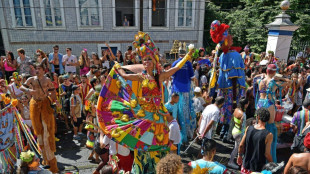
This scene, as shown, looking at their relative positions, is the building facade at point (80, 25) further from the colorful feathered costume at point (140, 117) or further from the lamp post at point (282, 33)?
the colorful feathered costume at point (140, 117)

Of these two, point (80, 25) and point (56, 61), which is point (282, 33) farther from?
point (80, 25)

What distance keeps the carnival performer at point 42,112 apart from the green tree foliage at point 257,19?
41.8ft

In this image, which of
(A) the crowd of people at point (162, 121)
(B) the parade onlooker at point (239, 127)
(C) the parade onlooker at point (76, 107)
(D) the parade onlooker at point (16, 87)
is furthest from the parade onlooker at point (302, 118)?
(D) the parade onlooker at point (16, 87)

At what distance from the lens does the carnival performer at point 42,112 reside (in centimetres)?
429

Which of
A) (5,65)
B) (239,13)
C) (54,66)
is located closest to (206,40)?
(239,13)

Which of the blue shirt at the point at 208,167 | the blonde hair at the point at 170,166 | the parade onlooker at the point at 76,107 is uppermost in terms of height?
the blonde hair at the point at 170,166

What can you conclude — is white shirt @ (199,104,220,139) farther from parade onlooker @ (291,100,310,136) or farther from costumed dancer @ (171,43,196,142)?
parade onlooker @ (291,100,310,136)

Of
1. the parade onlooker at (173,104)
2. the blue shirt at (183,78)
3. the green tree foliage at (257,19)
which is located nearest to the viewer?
the parade onlooker at (173,104)

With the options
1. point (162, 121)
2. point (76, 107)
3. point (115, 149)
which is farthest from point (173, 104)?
point (76, 107)

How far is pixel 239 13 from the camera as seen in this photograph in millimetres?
17844

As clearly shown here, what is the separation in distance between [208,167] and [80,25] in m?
13.7

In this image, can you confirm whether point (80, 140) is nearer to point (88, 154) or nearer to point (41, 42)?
point (88, 154)

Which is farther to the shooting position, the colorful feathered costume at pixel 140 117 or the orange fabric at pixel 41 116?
the orange fabric at pixel 41 116

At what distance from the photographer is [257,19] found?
16719 millimetres
